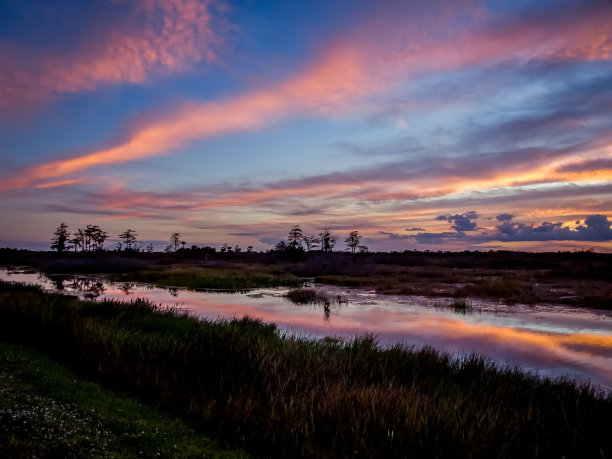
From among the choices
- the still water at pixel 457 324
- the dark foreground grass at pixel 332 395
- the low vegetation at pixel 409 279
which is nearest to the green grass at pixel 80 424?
the dark foreground grass at pixel 332 395

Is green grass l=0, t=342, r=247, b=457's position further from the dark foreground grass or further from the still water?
the still water

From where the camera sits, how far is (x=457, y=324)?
22.2 m

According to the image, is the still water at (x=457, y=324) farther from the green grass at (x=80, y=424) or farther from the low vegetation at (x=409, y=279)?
the green grass at (x=80, y=424)

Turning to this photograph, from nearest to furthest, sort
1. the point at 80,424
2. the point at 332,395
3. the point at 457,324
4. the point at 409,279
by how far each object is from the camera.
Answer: the point at 80,424 < the point at 332,395 < the point at 457,324 < the point at 409,279

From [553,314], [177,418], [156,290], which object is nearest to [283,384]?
[177,418]

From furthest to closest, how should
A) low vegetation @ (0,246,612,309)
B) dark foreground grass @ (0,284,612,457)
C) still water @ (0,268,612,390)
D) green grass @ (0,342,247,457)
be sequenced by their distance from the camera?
1. low vegetation @ (0,246,612,309)
2. still water @ (0,268,612,390)
3. dark foreground grass @ (0,284,612,457)
4. green grass @ (0,342,247,457)

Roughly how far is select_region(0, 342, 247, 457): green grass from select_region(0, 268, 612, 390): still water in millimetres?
10640

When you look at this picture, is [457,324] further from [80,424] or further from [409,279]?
[409,279]

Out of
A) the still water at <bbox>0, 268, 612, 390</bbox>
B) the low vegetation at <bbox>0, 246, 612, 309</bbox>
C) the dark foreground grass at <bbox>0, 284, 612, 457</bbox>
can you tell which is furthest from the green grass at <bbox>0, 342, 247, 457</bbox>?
the low vegetation at <bbox>0, 246, 612, 309</bbox>

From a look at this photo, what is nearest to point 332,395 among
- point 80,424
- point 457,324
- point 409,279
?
point 80,424

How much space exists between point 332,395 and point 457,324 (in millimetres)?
16361

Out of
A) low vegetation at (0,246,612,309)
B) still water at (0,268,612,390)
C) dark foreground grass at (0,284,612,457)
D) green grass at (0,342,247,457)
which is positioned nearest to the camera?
green grass at (0,342,247,457)

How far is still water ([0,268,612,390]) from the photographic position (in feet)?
51.4

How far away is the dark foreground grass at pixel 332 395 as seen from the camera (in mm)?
6691
